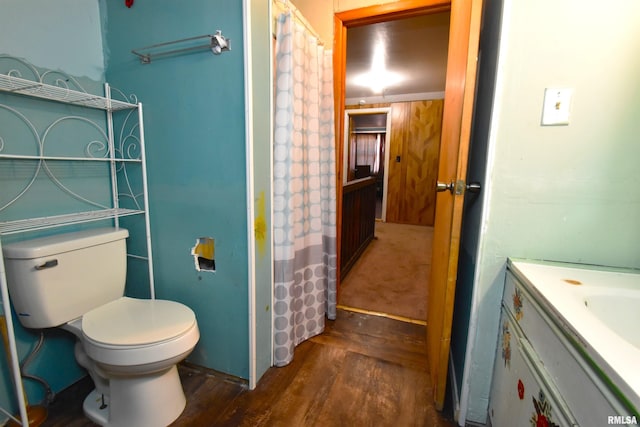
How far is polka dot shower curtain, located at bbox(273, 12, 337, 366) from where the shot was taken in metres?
1.41

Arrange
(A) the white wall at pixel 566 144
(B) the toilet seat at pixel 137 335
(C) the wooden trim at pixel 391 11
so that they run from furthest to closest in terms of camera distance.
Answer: (C) the wooden trim at pixel 391 11, (B) the toilet seat at pixel 137 335, (A) the white wall at pixel 566 144

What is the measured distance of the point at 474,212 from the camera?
1.27 metres

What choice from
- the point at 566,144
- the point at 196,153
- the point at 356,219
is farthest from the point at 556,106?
the point at 356,219

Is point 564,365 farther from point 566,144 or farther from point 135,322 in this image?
point 135,322

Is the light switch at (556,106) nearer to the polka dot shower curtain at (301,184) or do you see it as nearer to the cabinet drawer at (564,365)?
the cabinet drawer at (564,365)

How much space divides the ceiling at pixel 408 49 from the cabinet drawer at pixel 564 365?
2084 mm

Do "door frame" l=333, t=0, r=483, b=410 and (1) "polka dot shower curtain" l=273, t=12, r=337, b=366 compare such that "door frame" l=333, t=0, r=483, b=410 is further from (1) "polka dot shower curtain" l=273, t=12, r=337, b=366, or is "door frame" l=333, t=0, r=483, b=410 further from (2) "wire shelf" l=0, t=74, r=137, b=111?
(2) "wire shelf" l=0, t=74, r=137, b=111

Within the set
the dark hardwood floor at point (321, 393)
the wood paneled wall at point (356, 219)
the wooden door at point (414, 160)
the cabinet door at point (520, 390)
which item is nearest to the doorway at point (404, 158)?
the wooden door at point (414, 160)

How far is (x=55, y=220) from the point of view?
1201mm

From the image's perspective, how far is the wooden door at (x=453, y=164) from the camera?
106cm

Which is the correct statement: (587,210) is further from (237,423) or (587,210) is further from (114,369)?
(114,369)

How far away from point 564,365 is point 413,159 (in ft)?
14.9

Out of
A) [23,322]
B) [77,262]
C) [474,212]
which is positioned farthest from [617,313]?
[23,322]

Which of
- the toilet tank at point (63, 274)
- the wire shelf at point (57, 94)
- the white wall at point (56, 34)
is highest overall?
the white wall at point (56, 34)
